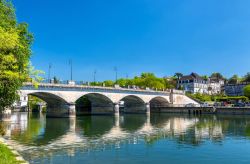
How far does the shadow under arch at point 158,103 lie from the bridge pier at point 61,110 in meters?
39.2

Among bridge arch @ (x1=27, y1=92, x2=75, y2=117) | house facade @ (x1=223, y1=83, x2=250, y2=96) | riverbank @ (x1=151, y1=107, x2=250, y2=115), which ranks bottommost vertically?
riverbank @ (x1=151, y1=107, x2=250, y2=115)

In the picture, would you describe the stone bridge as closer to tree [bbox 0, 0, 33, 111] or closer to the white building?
tree [bbox 0, 0, 33, 111]

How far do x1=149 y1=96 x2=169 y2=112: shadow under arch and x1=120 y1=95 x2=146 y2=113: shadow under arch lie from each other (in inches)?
291

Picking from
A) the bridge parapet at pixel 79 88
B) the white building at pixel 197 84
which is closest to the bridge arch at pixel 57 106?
the bridge parapet at pixel 79 88

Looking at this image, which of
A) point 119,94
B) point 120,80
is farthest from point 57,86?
point 120,80

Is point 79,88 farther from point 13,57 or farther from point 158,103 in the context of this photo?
point 13,57

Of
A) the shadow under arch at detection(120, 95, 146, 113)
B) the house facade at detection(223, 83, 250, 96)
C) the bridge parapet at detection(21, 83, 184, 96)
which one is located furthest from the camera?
the house facade at detection(223, 83, 250, 96)

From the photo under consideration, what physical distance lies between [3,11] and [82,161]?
15947mm

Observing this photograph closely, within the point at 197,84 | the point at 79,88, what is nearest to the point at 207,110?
the point at 79,88

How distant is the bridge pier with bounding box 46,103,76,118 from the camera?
67.3 metres

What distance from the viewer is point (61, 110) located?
69.4m

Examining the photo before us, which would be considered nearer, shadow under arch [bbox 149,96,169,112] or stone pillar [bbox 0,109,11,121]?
stone pillar [bbox 0,109,11,121]

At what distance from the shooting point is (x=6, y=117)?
57.9 m

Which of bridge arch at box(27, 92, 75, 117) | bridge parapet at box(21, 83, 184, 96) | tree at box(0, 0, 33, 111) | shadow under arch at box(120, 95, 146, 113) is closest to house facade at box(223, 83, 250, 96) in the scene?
bridge parapet at box(21, 83, 184, 96)
